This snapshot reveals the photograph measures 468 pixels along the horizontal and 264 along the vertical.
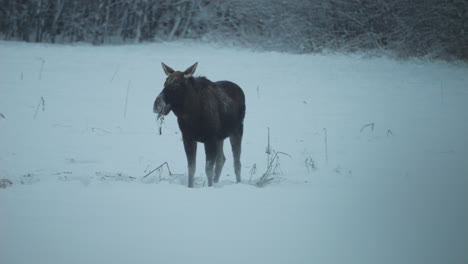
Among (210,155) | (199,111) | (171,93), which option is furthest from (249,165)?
(171,93)

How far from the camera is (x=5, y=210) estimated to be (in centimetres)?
385

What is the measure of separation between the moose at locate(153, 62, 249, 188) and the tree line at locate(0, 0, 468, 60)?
875 cm

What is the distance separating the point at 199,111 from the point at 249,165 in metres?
1.72

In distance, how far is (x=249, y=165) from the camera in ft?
21.5

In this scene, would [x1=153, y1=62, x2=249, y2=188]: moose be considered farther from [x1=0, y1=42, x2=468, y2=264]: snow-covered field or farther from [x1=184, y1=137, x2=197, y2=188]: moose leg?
[x1=0, y1=42, x2=468, y2=264]: snow-covered field

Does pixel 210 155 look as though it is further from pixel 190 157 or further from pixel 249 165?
pixel 249 165

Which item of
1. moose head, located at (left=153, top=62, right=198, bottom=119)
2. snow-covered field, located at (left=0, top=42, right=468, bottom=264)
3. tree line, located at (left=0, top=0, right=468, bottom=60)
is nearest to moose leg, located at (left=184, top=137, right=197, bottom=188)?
snow-covered field, located at (left=0, top=42, right=468, bottom=264)

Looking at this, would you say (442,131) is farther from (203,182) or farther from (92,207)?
(92,207)

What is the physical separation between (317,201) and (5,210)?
8.58 feet

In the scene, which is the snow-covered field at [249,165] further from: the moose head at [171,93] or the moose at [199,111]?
the moose head at [171,93]

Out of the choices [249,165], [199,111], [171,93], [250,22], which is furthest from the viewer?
[250,22]

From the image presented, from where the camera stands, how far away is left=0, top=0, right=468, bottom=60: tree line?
43.5 feet

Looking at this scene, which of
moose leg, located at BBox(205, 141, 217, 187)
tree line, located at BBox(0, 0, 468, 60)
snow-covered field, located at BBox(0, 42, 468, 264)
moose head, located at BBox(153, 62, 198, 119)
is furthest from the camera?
tree line, located at BBox(0, 0, 468, 60)

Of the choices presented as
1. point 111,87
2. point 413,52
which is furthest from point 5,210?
point 413,52
